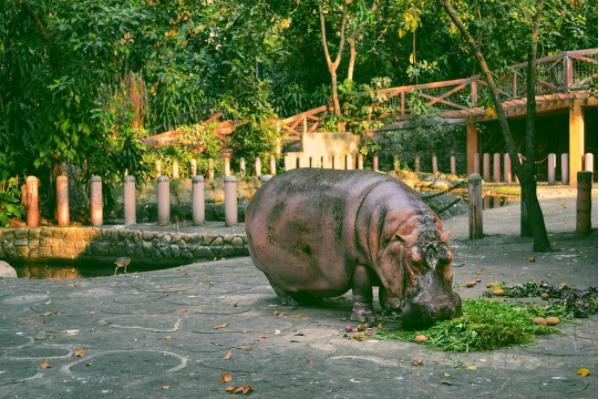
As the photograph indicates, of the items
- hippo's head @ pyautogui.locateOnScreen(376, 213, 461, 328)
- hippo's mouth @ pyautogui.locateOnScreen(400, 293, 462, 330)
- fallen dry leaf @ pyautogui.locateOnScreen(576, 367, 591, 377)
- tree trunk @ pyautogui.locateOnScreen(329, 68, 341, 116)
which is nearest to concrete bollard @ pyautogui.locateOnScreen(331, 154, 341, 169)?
tree trunk @ pyautogui.locateOnScreen(329, 68, 341, 116)

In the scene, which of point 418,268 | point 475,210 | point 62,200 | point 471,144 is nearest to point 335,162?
point 471,144

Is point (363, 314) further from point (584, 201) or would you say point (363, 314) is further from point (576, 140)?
point (576, 140)

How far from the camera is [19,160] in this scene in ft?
53.1

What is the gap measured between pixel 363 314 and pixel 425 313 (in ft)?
2.50

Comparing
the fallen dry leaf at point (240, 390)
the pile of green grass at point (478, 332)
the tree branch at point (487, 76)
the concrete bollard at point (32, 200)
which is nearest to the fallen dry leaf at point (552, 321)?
the pile of green grass at point (478, 332)

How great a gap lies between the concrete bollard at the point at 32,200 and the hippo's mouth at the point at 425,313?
35.8 ft

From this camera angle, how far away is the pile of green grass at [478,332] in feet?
18.9

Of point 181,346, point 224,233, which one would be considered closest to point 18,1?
point 224,233

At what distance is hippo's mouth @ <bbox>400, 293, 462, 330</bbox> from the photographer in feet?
19.4

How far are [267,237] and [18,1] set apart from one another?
9.79m

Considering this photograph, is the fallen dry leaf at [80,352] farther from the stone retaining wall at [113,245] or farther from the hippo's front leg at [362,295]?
Result: the stone retaining wall at [113,245]

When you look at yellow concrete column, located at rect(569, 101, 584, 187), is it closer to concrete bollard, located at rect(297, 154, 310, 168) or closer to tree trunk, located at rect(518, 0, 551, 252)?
concrete bollard, located at rect(297, 154, 310, 168)

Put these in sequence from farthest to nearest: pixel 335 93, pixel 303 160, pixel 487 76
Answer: pixel 335 93 → pixel 303 160 → pixel 487 76

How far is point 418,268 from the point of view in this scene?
5.92m
